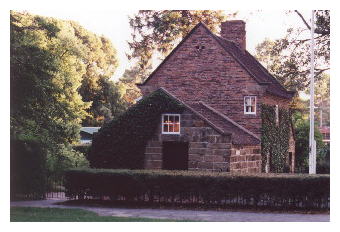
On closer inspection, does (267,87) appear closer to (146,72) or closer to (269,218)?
(146,72)

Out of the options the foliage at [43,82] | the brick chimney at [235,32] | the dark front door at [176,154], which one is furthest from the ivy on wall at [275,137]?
the foliage at [43,82]

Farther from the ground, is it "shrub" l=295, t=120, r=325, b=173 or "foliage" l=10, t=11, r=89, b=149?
"foliage" l=10, t=11, r=89, b=149

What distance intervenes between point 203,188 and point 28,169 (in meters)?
7.01

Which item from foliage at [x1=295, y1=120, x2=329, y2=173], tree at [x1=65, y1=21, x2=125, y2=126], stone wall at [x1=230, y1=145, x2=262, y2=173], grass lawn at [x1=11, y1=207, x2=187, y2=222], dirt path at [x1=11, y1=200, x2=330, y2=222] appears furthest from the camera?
foliage at [x1=295, y1=120, x2=329, y2=173]

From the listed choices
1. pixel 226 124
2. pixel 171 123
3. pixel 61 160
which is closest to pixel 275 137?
pixel 226 124

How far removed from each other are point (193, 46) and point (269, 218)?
13.7 m

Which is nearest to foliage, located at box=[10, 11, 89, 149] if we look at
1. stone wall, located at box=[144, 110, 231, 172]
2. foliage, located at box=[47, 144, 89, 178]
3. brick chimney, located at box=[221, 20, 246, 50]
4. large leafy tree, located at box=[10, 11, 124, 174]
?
large leafy tree, located at box=[10, 11, 124, 174]

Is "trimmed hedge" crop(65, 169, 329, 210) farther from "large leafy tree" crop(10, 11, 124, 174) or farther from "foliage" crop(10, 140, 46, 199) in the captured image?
"large leafy tree" crop(10, 11, 124, 174)

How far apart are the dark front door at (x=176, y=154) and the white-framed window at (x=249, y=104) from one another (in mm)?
5308

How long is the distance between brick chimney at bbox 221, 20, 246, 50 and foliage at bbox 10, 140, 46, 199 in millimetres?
14092

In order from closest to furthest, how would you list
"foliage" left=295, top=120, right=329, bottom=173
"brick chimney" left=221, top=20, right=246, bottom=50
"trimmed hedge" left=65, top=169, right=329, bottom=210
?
"trimmed hedge" left=65, top=169, right=329, bottom=210 < "foliage" left=295, top=120, right=329, bottom=173 < "brick chimney" left=221, top=20, right=246, bottom=50

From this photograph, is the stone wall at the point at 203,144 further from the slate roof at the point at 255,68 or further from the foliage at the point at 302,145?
the slate roof at the point at 255,68

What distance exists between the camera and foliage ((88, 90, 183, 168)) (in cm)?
2709

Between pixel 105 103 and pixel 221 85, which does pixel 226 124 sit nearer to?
pixel 221 85
